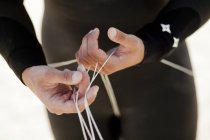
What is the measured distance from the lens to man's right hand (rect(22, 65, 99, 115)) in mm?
747

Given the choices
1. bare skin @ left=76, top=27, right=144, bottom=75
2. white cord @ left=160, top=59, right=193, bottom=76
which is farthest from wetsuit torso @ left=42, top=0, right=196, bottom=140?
bare skin @ left=76, top=27, right=144, bottom=75

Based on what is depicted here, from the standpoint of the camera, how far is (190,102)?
109 centimetres

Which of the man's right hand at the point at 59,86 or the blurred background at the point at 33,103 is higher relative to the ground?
the man's right hand at the point at 59,86

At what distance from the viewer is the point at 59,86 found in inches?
31.8

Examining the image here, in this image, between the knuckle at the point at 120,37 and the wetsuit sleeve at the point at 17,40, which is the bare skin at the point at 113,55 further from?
the wetsuit sleeve at the point at 17,40

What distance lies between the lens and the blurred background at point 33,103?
5.63 feet

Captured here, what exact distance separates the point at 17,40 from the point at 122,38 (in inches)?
10.5

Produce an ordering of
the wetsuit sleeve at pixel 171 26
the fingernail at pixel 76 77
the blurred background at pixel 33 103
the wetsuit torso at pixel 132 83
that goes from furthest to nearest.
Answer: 1. the blurred background at pixel 33 103
2. the wetsuit torso at pixel 132 83
3. the wetsuit sleeve at pixel 171 26
4. the fingernail at pixel 76 77

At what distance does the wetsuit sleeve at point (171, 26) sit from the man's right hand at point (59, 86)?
6.5 inches

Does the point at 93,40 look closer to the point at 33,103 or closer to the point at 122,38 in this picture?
the point at 122,38

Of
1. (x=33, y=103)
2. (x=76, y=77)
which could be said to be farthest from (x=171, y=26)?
(x=33, y=103)

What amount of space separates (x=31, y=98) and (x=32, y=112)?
0.22ft

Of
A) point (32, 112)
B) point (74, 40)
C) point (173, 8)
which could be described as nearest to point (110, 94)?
point (74, 40)

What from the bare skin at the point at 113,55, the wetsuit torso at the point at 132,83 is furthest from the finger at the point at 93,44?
the wetsuit torso at the point at 132,83
